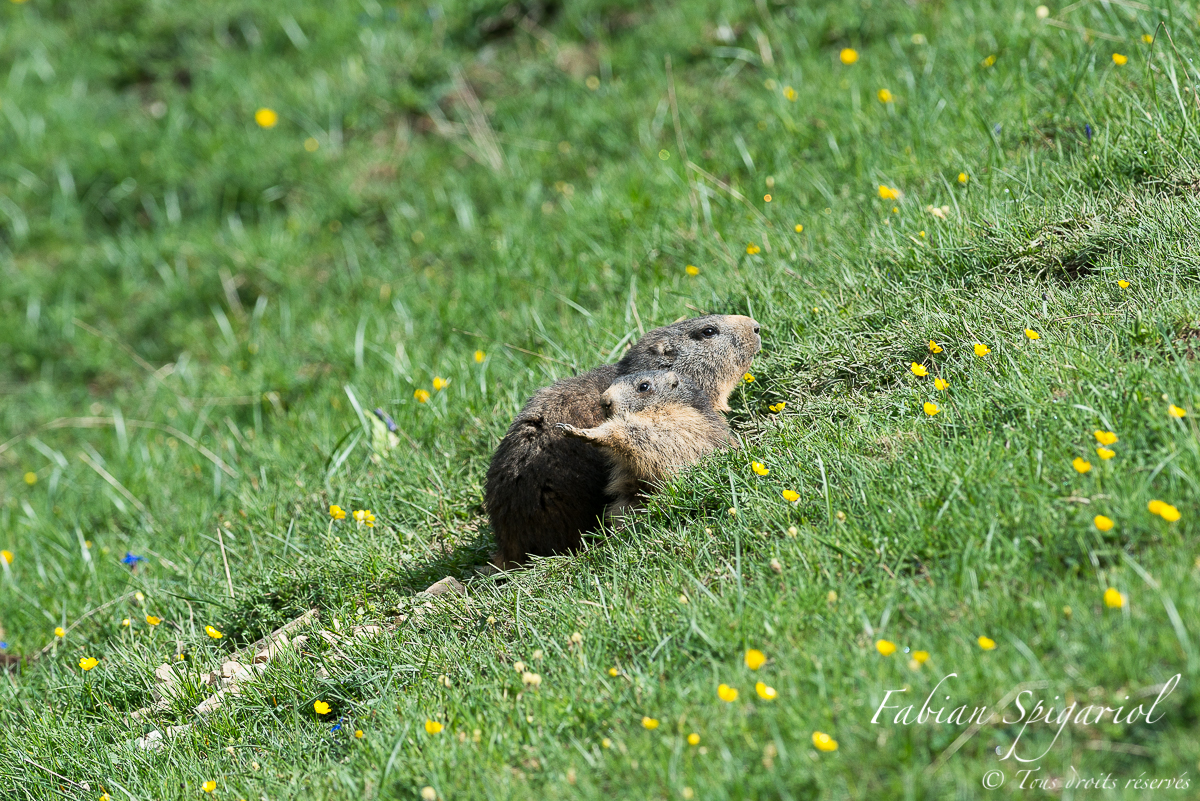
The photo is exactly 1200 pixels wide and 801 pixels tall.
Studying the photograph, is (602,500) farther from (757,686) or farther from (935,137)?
(935,137)

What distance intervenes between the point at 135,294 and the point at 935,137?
6942 mm

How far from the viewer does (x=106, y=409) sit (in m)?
7.99

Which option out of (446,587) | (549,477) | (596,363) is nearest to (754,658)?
(549,477)

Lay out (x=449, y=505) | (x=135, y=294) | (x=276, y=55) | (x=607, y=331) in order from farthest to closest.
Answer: (x=276, y=55)
(x=135, y=294)
(x=607, y=331)
(x=449, y=505)

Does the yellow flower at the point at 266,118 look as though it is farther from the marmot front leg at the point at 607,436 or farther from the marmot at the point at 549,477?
the marmot front leg at the point at 607,436

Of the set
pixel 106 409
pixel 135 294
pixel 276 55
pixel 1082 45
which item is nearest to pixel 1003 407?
pixel 1082 45

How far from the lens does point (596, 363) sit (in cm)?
556

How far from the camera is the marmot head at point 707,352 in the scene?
189 inches

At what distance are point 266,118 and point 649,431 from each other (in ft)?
22.6

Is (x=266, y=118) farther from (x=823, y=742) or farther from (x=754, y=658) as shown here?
(x=823, y=742)

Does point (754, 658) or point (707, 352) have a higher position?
point (707, 352)
